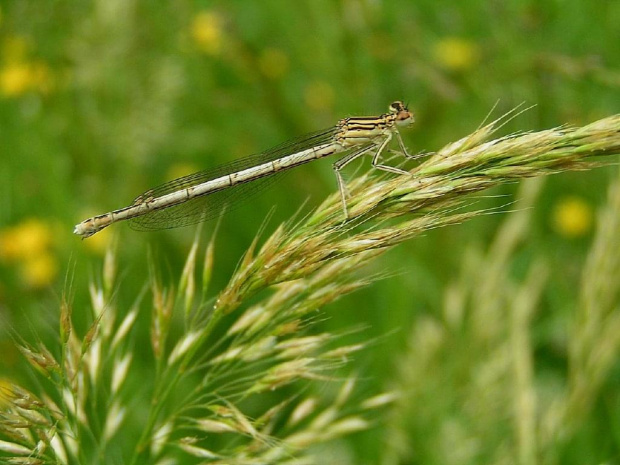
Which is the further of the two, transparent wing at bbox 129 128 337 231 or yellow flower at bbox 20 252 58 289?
yellow flower at bbox 20 252 58 289

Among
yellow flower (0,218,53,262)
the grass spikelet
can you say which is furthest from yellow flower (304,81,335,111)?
the grass spikelet

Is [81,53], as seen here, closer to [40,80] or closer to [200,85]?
[40,80]

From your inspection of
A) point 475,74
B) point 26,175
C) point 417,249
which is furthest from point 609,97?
point 26,175

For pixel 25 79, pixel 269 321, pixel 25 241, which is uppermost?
pixel 25 79

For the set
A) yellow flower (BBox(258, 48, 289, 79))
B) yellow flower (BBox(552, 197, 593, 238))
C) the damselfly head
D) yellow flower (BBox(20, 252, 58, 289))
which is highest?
yellow flower (BBox(258, 48, 289, 79))

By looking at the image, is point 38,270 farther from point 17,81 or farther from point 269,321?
point 269,321

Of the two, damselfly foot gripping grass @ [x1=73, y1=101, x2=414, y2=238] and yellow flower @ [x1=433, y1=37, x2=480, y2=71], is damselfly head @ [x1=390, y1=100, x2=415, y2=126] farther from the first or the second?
yellow flower @ [x1=433, y1=37, x2=480, y2=71]

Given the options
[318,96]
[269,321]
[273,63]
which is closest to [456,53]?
[318,96]
